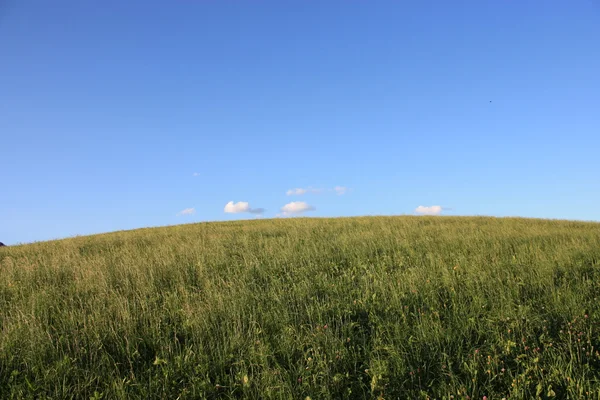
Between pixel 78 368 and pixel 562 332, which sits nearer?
pixel 78 368

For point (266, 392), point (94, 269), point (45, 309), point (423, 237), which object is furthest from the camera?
point (423, 237)

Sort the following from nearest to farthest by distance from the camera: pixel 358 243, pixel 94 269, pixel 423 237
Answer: pixel 94 269, pixel 358 243, pixel 423 237

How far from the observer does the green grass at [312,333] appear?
3775 mm

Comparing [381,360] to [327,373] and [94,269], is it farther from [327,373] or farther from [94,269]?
[94,269]

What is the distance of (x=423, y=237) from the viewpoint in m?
10.8

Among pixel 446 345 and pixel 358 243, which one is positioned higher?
pixel 358 243

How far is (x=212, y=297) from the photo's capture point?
18.6 feet

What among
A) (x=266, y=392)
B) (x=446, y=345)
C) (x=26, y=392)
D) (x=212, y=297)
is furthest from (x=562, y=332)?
(x=26, y=392)

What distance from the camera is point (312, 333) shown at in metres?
4.37

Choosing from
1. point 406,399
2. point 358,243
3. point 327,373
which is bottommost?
point 406,399

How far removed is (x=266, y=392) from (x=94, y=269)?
613 cm

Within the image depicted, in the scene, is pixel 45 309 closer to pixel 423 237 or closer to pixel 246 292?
pixel 246 292

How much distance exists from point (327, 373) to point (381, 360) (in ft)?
2.21

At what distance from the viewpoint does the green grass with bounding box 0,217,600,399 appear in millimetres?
3775
